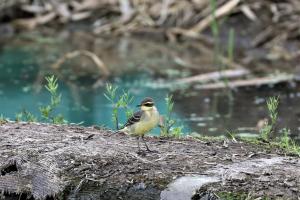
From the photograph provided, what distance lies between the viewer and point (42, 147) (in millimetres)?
5633

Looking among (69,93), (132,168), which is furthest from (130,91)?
(132,168)

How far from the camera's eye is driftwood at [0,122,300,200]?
4.89 meters

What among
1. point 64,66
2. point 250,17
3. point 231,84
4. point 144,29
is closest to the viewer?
point 231,84

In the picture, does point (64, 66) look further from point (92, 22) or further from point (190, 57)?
point (92, 22)

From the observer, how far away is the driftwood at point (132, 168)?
4.89m

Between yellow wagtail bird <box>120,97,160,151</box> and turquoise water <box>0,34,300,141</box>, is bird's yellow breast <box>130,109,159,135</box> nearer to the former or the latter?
yellow wagtail bird <box>120,97,160,151</box>

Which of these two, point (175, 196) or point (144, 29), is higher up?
point (144, 29)

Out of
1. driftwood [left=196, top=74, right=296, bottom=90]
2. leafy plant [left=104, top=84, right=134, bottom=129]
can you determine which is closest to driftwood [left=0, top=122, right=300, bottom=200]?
leafy plant [left=104, top=84, right=134, bottom=129]

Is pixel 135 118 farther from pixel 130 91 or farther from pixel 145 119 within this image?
pixel 130 91

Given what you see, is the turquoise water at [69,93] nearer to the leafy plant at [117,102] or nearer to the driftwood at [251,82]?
the driftwood at [251,82]

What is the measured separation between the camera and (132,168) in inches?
204

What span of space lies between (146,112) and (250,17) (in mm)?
8710

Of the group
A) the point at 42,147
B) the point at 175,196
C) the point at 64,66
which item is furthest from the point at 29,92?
the point at 175,196

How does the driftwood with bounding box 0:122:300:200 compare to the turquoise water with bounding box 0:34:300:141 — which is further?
the turquoise water with bounding box 0:34:300:141
